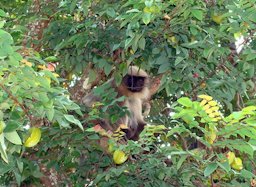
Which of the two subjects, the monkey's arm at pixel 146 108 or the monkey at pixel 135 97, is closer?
the monkey at pixel 135 97

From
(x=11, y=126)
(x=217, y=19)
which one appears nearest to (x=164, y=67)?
(x=217, y=19)

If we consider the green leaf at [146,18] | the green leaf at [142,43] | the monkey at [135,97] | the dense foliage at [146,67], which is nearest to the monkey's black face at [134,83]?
the monkey at [135,97]

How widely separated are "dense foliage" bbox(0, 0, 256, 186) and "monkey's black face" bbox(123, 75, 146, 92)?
2.85 feet

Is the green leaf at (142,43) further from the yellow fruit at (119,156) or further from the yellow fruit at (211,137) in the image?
the yellow fruit at (211,137)

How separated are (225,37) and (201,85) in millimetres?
447

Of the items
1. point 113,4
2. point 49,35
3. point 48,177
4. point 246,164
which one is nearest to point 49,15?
point 49,35

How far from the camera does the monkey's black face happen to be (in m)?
5.30

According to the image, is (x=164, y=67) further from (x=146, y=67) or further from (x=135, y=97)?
(x=135, y=97)

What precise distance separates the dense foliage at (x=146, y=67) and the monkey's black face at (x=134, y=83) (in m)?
0.87

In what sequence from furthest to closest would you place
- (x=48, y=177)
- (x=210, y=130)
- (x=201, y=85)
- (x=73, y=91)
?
(x=73, y=91) < (x=48, y=177) < (x=201, y=85) < (x=210, y=130)

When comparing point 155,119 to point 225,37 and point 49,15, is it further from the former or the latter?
point 225,37

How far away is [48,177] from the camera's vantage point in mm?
4109

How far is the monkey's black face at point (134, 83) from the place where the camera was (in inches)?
209

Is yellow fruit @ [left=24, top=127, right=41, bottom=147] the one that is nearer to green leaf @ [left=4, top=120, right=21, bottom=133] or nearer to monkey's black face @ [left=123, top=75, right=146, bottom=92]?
green leaf @ [left=4, top=120, right=21, bottom=133]
